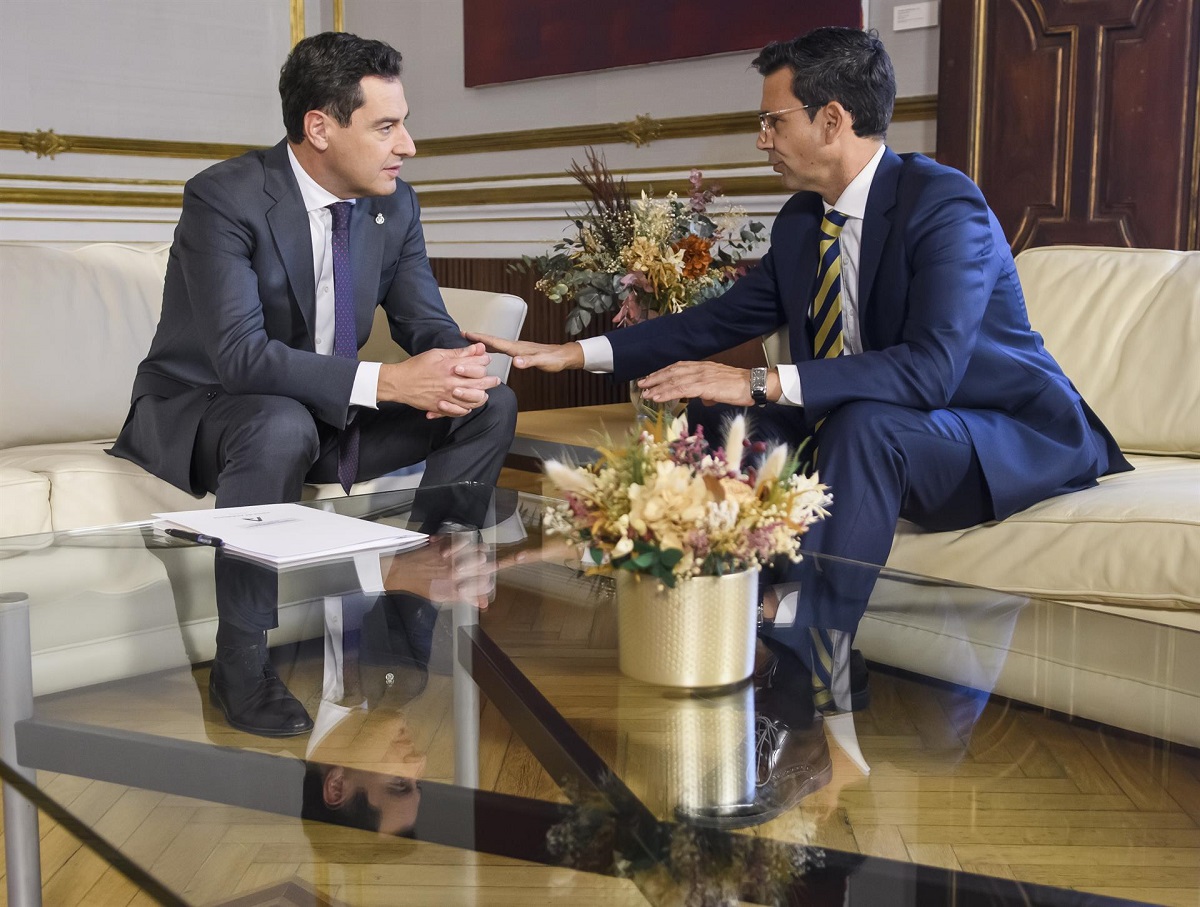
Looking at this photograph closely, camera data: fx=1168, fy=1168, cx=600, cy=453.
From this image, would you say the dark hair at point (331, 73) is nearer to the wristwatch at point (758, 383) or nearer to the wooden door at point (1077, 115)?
the wristwatch at point (758, 383)

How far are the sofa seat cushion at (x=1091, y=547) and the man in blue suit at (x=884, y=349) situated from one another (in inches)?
Result: 2.1

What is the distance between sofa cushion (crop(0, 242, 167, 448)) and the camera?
247 centimetres

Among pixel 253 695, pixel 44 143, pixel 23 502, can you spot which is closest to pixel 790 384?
pixel 253 695

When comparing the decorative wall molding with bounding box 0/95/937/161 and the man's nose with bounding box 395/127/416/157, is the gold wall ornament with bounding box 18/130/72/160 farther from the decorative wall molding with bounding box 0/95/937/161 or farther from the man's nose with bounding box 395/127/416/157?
the man's nose with bounding box 395/127/416/157

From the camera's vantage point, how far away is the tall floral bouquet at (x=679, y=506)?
3.52ft

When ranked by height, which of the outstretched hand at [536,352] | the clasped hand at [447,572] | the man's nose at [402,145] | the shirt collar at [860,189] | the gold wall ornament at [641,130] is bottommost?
the clasped hand at [447,572]

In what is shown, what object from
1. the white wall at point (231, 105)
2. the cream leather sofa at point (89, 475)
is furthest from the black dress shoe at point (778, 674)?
the white wall at point (231, 105)

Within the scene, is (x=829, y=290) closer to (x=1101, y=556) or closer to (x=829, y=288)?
(x=829, y=288)

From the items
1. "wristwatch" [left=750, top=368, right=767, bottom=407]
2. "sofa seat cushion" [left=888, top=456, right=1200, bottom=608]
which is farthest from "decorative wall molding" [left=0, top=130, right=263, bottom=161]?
"sofa seat cushion" [left=888, top=456, right=1200, bottom=608]

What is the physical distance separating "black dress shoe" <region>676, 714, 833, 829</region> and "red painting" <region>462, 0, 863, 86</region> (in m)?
2.77

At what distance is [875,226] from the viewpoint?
2191 mm

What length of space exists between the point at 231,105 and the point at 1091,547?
4235mm

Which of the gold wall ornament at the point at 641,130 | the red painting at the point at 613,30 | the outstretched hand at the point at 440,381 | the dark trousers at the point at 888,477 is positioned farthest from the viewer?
the gold wall ornament at the point at 641,130

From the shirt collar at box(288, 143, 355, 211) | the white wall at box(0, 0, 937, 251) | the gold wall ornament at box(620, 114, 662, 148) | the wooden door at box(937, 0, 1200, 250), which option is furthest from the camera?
the white wall at box(0, 0, 937, 251)
